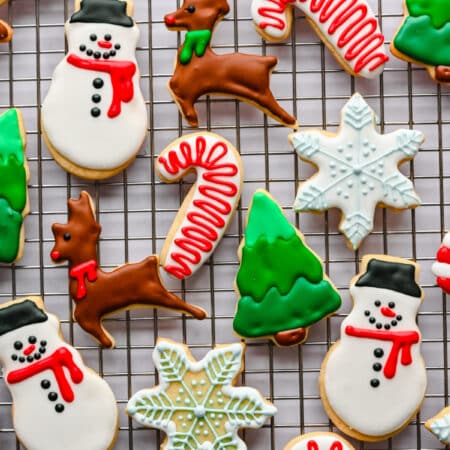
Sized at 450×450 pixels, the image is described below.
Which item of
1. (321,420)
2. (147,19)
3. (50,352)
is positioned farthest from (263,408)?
(147,19)

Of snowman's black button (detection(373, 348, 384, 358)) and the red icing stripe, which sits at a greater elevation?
the red icing stripe

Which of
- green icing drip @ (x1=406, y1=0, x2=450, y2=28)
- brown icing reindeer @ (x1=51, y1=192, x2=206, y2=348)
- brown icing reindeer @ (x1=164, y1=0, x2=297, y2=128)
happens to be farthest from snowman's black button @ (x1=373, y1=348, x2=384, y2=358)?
green icing drip @ (x1=406, y1=0, x2=450, y2=28)

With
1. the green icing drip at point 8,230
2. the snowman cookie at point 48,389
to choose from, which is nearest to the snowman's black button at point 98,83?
the green icing drip at point 8,230

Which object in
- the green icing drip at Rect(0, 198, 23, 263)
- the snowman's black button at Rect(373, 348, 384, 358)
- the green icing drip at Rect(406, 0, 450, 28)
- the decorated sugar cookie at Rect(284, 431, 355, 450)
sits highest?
the green icing drip at Rect(406, 0, 450, 28)

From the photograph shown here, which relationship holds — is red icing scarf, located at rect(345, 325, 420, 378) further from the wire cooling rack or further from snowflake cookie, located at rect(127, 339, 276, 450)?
snowflake cookie, located at rect(127, 339, 276, 450)

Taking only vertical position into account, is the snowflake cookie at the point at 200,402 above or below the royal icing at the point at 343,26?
below

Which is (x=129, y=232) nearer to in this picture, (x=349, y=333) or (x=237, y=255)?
(x=237, y=255)

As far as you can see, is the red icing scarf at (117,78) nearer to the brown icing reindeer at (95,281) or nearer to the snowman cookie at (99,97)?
the snowman cookie at (99,97)
